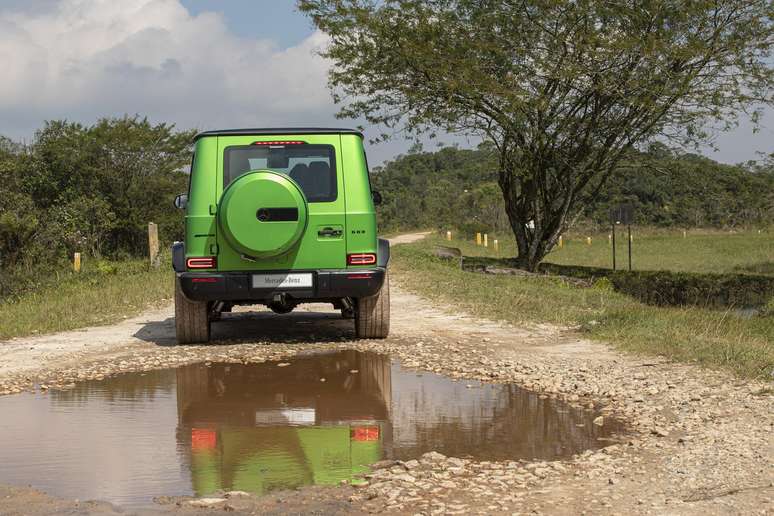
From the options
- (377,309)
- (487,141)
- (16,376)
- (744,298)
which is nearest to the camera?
(16,376)

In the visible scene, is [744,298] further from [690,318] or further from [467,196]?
[467,196]

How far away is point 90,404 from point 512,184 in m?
19.3

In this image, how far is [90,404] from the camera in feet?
24.2

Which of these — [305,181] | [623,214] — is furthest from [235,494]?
[623,214]

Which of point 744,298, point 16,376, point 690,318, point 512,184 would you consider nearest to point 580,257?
point 512,184

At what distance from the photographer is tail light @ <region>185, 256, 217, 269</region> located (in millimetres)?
9891

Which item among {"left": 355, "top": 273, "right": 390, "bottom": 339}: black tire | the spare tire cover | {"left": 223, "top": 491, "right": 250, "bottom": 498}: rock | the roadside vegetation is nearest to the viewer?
{"left": 223, "top": 491, "right": 250, "bottom": 498}: rock

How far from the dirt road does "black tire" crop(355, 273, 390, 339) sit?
185 millimetres

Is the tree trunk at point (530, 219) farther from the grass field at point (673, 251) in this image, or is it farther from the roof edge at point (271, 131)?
the roof edge at point (271, 131)

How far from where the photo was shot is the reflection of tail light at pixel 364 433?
6203mm

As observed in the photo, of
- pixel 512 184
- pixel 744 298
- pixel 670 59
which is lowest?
pixel 744 298

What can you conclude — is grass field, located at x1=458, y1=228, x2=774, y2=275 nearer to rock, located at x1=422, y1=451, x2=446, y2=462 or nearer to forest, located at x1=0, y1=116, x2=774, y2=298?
forest, located at x1=0, y1=116, x2=774, y2=298

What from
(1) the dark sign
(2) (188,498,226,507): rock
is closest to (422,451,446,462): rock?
(2) (188,498,226,507): rock

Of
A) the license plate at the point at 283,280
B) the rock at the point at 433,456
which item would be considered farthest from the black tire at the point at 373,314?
the rock at the point at 433,456
